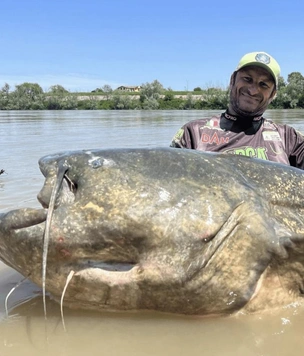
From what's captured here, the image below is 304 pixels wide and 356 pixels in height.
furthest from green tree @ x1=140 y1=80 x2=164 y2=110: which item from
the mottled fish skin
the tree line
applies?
the mottled fish skin

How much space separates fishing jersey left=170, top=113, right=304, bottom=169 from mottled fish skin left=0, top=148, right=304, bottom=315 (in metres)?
1.69

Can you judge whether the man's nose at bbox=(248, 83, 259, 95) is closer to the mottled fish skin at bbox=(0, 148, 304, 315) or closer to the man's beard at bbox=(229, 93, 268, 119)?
the man's beard at bbox=(229, 93, 268, 119)

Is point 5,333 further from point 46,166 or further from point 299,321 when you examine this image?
point 299,321

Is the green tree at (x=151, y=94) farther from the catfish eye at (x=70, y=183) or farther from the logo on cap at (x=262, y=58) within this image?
the catfish eye at (x=70, y=183)

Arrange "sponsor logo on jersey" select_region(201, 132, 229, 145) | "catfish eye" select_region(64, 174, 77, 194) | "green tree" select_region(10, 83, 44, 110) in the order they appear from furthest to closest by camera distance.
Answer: "green tree" select_region(10, 83, 44, 110) → "sponsor logo on jersey" select_region(201, 132, 229, 145) → "catfish eye" select_region(64, 174, 77, 194)

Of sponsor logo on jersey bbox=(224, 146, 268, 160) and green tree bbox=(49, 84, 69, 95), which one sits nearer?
sponsor logo on jersey bbox=(224, 146, 268, 160)

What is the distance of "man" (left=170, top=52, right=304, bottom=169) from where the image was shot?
4145mm

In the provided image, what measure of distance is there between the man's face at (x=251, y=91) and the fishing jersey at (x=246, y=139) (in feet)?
0.37

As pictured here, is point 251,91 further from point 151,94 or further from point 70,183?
point 151,94

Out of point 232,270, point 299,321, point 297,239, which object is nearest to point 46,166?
point 232,270

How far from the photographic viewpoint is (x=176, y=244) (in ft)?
7.47

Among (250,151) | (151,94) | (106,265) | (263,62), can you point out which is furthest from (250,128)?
(151,94)

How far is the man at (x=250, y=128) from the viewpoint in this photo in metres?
4.14

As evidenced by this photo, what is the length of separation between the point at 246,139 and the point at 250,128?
138 mm
